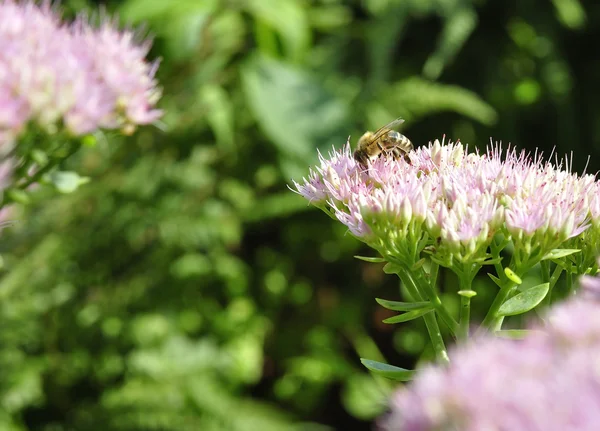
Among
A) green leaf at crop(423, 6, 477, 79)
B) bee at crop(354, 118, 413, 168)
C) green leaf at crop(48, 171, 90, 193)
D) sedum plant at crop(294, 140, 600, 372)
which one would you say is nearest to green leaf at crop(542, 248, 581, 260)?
sedum plant at crop(294, 140, 600, 372)

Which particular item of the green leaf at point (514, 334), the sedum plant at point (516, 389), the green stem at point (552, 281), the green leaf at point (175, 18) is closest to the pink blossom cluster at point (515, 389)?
the sedum plant at point (516, 389)

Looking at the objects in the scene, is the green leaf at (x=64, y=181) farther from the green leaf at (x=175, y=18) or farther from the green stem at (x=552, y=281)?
the green leaf at (x=175, y=18)

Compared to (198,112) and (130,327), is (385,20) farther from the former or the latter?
(130,327)

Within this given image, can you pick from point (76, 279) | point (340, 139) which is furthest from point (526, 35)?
point (76, 279)

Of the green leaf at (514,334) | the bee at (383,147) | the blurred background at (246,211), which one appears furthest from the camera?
the blurred background at (246,211)

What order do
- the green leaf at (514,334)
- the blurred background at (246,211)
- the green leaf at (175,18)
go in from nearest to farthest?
the green leaf at (514,334) < the green leaf at (175,18) < the blurred background at (246,211)

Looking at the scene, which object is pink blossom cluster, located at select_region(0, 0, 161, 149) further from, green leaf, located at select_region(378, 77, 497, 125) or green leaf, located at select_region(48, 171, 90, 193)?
green leaf, located at select_region(378, 77, 497, 125)
